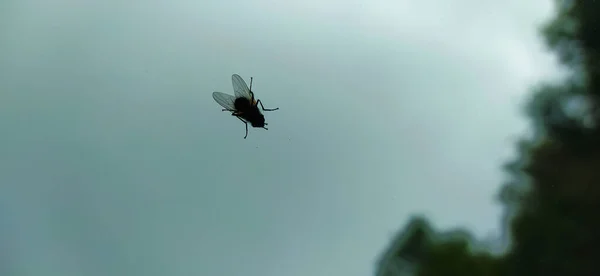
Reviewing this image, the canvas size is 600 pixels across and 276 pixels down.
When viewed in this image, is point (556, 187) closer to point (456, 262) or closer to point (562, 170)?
point (562, 170)

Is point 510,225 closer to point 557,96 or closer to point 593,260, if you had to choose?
point 593,260

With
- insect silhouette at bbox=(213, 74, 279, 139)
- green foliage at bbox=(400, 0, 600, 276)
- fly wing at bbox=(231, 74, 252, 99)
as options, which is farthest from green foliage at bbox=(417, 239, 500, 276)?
fly wing at bbox=(231, 74, 252, 99)

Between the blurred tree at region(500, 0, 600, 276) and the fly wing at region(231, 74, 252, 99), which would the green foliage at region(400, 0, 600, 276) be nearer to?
the blurred tree at region(500, 0, 600, 276)

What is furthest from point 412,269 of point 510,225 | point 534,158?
point 534,158

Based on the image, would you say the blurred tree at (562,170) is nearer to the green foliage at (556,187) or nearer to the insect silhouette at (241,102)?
the green foliage at (556,187)

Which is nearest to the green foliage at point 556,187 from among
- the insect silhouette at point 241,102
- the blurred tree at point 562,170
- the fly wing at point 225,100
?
the blurred tree at point 562,170

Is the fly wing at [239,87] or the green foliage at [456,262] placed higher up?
the fly wing at [239,87]
